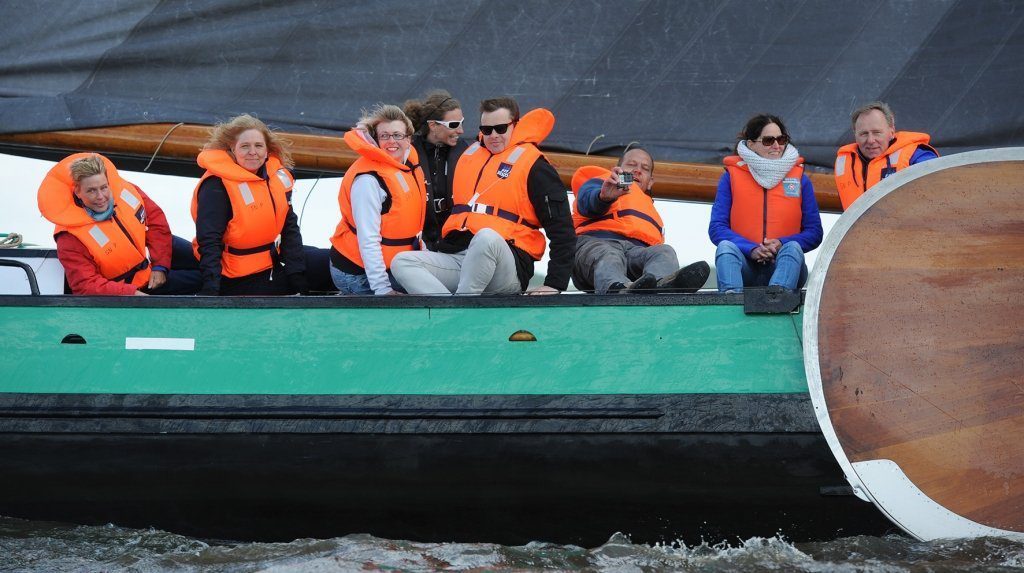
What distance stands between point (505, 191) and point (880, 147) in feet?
4.40

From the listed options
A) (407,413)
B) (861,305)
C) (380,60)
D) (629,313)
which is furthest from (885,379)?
(380,60)

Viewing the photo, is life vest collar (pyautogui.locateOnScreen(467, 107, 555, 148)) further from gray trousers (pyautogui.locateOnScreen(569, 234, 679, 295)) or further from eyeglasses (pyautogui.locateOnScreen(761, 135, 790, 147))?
eyeglasses (pyautogui.locateOnScreen(761, 135, 790, 147))

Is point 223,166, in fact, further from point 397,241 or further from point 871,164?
point 871,164

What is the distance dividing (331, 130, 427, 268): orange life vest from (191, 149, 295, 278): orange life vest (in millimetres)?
261

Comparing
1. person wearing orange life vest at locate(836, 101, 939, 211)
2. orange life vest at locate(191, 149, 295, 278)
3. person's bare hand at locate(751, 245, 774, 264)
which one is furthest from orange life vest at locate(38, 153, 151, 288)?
person wearing orange life vest at locate(836, 101, 939, 211)

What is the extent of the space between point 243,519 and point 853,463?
1.95m

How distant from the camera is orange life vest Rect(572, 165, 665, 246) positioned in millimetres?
4785

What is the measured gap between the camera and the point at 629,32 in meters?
5.28

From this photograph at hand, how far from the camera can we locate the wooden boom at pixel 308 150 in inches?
204

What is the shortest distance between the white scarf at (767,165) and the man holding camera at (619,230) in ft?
1.33

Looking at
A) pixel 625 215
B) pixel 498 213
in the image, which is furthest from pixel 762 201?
pixel 498 213

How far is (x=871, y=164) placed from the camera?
15.0 ft

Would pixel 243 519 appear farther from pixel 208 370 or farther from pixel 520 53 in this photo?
pixel 520 53

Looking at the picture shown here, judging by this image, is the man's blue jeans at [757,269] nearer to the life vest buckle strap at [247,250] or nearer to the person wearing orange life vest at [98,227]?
the life vest buckle strap at [247,250]
